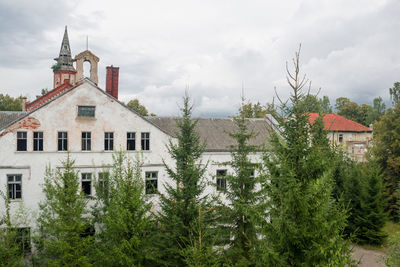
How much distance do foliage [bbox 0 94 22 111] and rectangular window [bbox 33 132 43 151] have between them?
168 ft

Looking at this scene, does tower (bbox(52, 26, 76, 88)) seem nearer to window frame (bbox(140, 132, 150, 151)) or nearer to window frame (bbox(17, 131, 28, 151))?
window frame (bbox(17, 131, 28, 151))

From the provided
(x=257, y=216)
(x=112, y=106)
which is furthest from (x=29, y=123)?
(x=257, y=216)

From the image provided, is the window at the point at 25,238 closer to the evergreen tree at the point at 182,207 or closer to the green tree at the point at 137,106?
the evergreen tree at the point at 182,207

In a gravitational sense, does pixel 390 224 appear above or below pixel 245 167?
below

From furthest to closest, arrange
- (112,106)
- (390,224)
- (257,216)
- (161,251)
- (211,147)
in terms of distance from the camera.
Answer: (390,224) < (211,147) < (112,106) < (161,251) < (257,216)

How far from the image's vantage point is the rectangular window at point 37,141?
22.1m

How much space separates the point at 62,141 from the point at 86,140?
5.42 feet

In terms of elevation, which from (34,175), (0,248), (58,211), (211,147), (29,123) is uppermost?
(29,123)

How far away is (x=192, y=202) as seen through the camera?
16.9 meters

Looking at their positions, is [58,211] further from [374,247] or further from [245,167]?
[374,247]

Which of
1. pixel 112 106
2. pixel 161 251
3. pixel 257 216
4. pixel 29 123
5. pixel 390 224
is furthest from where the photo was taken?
pixel 390 224

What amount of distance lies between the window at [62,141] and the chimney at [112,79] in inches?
245

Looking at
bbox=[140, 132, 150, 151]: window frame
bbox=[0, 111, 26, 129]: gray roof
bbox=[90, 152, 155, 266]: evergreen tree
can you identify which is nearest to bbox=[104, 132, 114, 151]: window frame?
bbox=[140, 132, 150, 151]: window frame

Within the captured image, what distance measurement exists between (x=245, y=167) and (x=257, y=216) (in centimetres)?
760
